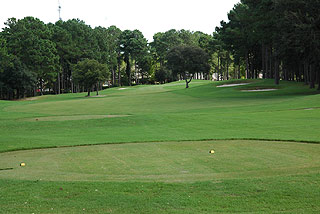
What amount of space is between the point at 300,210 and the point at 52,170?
20.7 ft

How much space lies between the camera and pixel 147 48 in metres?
139

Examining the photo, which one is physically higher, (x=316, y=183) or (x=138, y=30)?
(x=138, y=30)

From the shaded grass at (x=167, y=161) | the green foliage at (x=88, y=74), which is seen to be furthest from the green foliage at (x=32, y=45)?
the shaded grass at (x=167, y=161)

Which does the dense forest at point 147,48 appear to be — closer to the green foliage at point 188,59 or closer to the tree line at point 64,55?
the tree line at point 64,55

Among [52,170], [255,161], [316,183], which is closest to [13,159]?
[52,170]

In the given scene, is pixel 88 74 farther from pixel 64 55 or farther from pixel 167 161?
pixel 167 161

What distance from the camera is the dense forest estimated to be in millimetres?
43853

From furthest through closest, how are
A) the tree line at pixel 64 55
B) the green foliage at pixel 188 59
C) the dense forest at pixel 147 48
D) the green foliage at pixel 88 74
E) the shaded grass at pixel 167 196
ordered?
1. the green foliage at pixel 188 59
2. the tree line at pixel 64 55
3. the green foliage at pixel 88 74
4. the dense forest at pixel 147 48
5. the shaded grass at pixel 167 196

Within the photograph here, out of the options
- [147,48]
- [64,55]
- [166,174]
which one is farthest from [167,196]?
[147,48]

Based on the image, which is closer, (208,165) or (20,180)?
(20,180)

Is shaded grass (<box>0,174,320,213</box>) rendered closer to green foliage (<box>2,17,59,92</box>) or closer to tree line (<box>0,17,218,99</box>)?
tree line (<box>0,17,218,99</box>)

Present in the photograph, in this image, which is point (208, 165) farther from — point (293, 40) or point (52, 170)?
point (293, 40)

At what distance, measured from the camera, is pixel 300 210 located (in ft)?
20.0

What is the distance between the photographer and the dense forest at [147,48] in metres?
43.9
